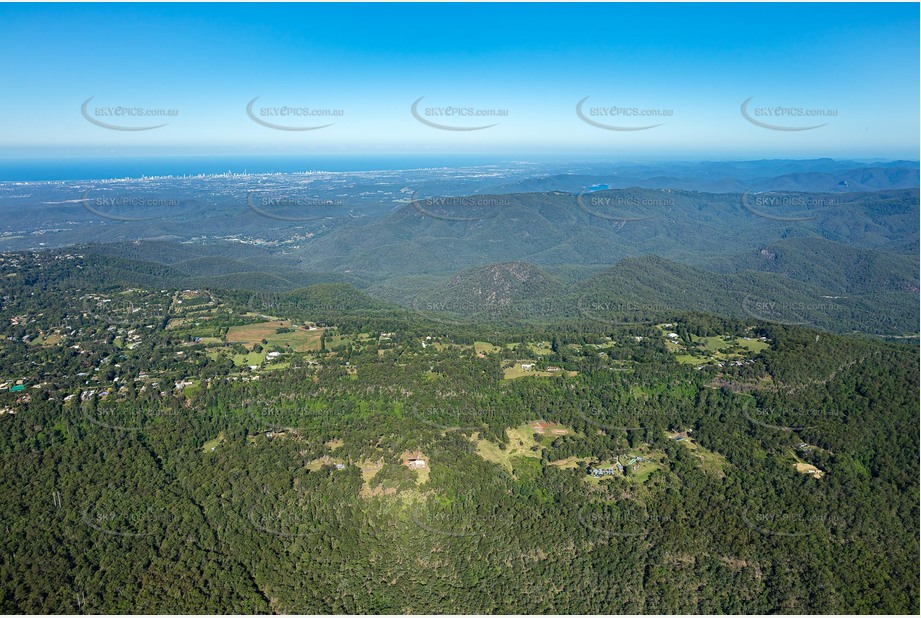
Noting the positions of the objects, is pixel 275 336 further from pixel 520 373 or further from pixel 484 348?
pixel 520 373

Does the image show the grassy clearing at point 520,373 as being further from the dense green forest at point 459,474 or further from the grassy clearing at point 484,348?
the grassy clearing at point 484,348

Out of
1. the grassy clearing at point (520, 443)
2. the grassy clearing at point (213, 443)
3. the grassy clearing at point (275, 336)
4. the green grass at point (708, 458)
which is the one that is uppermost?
the grassy clearing at point (275, 336)

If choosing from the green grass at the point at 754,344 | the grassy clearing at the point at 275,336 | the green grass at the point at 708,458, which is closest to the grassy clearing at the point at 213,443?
the grassy clearing at the point at 275,336

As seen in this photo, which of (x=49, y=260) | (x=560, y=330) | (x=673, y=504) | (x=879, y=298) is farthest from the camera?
(x=879, y=298)

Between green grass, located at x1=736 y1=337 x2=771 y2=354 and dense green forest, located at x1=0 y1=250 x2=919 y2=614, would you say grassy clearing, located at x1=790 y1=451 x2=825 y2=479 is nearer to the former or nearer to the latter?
dense green forest, located at x1=0 y1=250 x2=919 y2=614

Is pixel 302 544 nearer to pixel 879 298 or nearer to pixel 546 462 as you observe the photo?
pixel 546 462

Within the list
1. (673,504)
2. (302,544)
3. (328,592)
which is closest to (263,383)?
(302,544)

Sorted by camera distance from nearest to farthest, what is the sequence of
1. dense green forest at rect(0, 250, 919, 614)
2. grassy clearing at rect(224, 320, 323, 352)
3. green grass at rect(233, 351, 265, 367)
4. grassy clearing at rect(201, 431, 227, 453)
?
dense green forest at rect(0, 250, 919, 614)
grassy clearing at rect(201, 431, 227, 453)
green grass at rect(233, 351, 265, 367)
grassy clearing at rect(224, 320, 323, 352)

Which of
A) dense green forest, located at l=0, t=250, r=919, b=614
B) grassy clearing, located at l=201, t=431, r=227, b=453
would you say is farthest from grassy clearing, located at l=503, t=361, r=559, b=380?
grassy clearing, located at l=201, t=431, r=227, b=453
